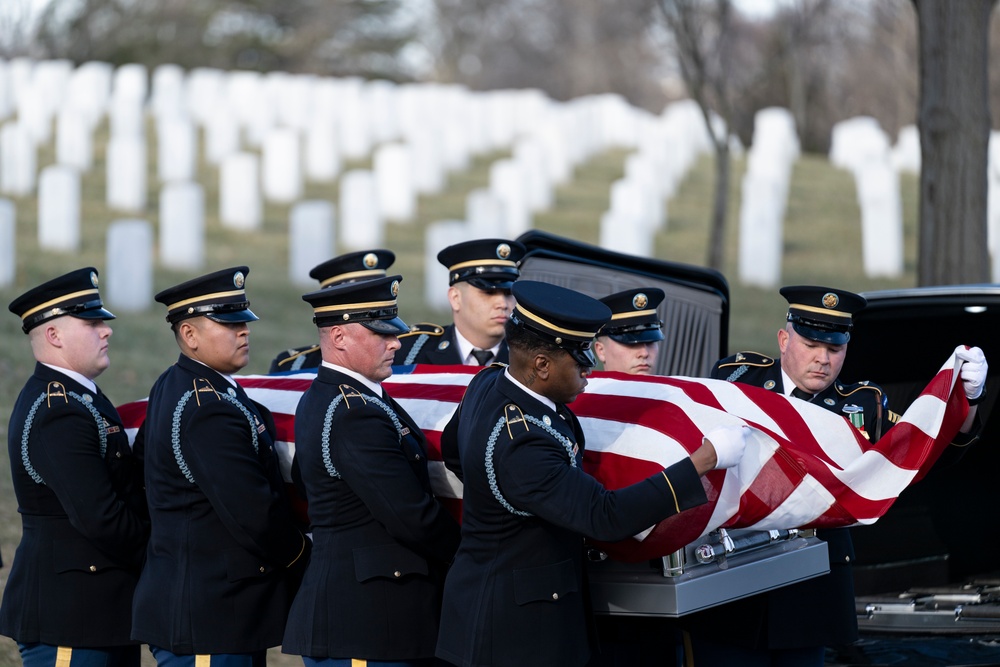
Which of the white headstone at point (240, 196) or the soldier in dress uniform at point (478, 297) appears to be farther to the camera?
the white headstone at point (240, 196)

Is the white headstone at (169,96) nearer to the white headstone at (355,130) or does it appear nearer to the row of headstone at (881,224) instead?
the white headstone at (355,130)

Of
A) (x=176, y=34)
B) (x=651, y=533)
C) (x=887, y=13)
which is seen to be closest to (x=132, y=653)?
(x=651, y=533)

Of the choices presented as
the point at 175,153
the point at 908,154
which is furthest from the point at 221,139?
the point at 908,154

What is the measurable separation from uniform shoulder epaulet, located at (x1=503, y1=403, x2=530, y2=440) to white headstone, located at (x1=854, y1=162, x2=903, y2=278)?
1099 centimetres

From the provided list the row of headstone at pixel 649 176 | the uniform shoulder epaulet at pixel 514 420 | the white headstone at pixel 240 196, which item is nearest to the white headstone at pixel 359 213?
the white headstone at pixel 240 196

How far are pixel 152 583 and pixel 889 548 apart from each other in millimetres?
2573

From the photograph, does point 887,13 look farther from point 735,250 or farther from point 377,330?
point 377,330

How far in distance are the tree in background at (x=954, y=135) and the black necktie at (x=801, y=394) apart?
325 cm

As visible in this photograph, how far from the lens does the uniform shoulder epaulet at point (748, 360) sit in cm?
438

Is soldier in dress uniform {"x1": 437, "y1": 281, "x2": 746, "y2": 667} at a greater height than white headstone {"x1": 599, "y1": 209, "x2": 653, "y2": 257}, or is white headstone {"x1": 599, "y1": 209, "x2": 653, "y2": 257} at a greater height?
white headstone {"x1": 599, "y1": 209, "x2": 653, "y2": 257}

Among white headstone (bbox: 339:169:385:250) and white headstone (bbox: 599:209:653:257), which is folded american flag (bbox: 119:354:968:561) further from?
white headstone (bbox: 339:169:385:250)

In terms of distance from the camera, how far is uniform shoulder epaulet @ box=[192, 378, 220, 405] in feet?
11.6

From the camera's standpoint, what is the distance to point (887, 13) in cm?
2417

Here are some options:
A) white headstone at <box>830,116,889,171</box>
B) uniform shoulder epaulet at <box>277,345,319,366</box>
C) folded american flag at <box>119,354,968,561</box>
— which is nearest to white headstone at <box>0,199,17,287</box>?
uniform shoulder epaulet at <box>277,345,319,366</box>
